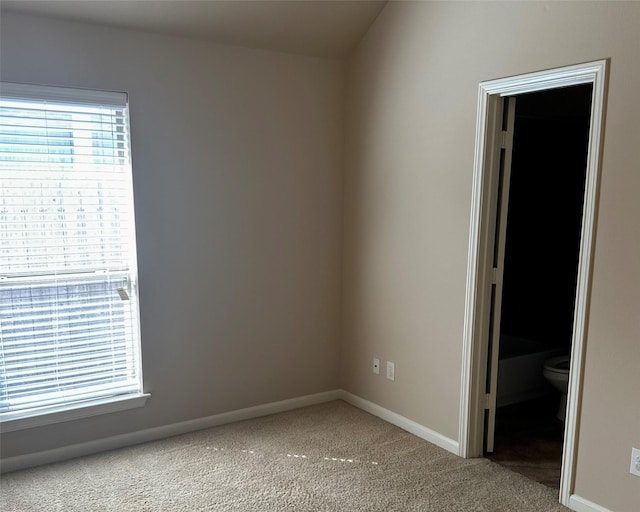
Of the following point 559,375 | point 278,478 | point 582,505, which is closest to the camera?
point 582,505

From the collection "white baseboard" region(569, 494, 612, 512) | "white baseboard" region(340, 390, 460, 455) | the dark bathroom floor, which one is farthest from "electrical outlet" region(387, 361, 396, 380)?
"white baseboard" region(569, 494, 612, 512)

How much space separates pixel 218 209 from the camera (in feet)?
11.2

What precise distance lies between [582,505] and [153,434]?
7.58 ft

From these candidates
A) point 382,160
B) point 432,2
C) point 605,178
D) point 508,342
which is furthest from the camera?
point 508,342

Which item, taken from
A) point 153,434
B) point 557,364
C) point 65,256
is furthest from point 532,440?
point 65,256

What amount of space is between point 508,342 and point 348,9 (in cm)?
285

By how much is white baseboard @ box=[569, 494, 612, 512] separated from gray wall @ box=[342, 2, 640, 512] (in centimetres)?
3

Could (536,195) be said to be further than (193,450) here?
Yes

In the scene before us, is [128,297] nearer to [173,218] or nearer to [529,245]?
[173,218]

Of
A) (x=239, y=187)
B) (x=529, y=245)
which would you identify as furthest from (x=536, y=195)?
(x=239, y=187)

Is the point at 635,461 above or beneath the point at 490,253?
beneath

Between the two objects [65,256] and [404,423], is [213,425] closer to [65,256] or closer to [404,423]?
[404,423]

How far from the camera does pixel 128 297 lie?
319 centimetres

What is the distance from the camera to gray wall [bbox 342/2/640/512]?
2.37 m
